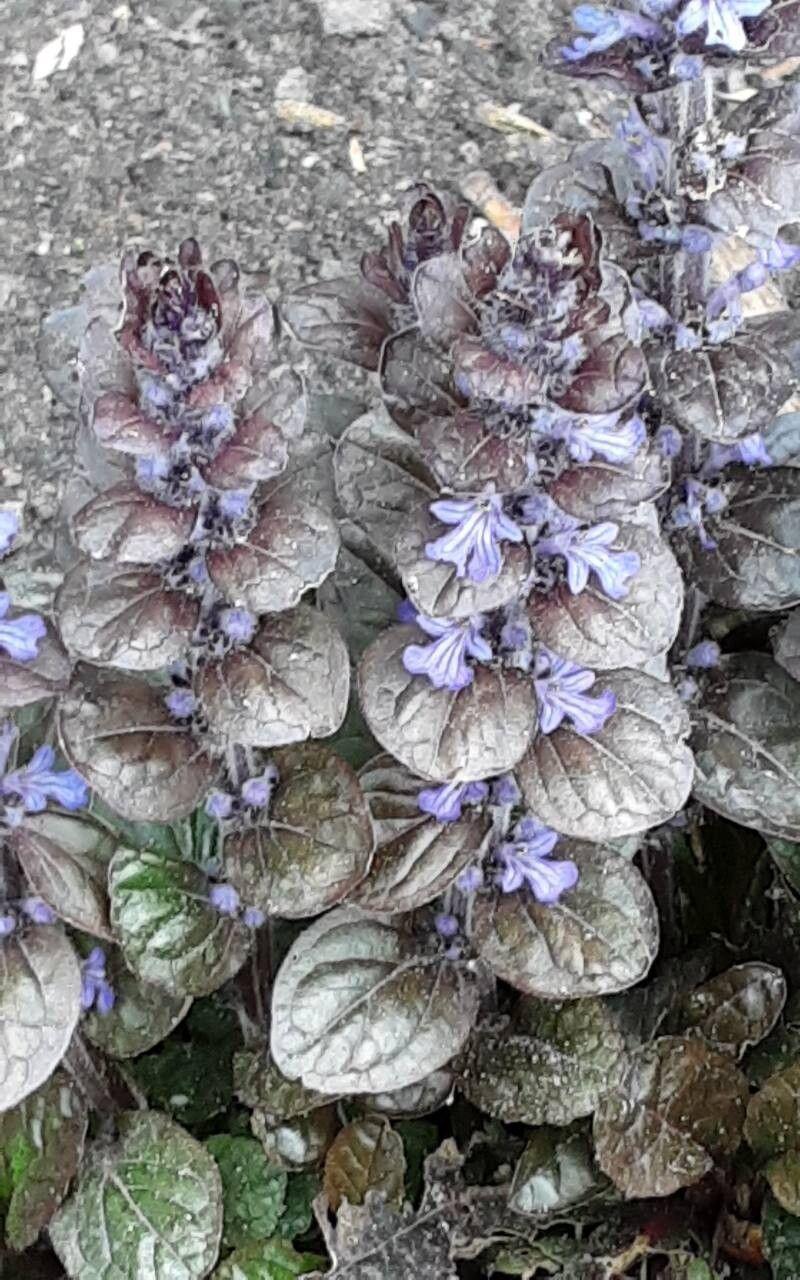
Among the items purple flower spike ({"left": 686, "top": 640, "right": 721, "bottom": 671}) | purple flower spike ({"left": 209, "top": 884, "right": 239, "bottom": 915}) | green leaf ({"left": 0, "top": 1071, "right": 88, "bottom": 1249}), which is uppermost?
purple flower spike ({"left": 209, "top": 884, "right": 239, "bottom": 915})

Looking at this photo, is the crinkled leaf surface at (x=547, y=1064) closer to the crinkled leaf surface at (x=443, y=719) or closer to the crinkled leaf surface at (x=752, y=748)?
the crinkled leaf surface at (x=752, y=748)

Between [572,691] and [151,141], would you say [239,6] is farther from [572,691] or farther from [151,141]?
[572,691]

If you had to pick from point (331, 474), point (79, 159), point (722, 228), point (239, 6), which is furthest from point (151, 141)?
point (722, 228)

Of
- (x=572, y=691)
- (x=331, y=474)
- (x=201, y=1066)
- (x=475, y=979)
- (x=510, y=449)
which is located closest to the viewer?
(x=510, y=449)

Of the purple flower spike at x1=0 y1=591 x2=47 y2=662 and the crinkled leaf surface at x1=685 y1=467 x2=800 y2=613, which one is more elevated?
the purple flower spike at x1=0 y1=591 x2=47 y2=662

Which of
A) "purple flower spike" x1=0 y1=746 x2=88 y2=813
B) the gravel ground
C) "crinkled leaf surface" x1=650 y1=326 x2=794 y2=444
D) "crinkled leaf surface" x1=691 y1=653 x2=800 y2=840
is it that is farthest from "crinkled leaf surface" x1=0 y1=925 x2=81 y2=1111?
the gravel ground

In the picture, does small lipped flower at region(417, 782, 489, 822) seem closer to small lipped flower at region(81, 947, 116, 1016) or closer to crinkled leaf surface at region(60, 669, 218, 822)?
crinkled leaf surface at region(60, 669, 218, 822)
